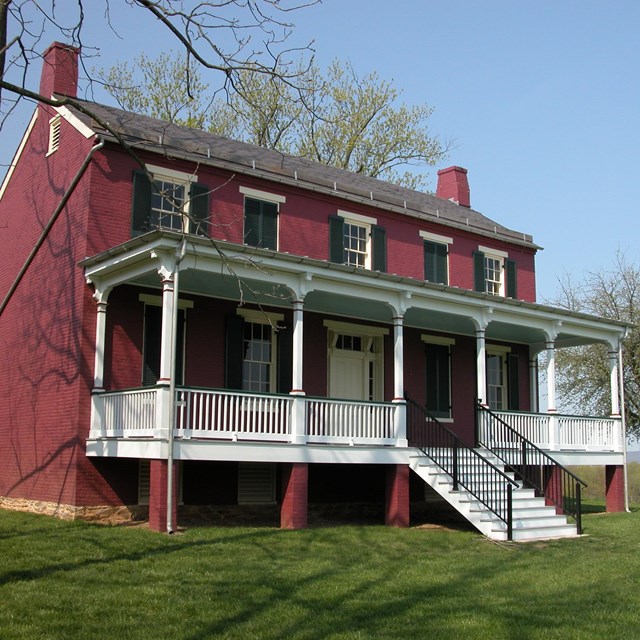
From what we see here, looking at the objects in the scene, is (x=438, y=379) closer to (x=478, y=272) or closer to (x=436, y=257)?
(x=436, y=257)

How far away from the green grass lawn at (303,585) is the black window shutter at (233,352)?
396cm

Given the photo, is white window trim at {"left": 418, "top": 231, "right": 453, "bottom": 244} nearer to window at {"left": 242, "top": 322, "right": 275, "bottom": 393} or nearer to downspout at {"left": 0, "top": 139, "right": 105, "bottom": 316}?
window at {"left": 242, "top": 322, "right": 275, "bottom": 393}

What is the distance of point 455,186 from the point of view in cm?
2838

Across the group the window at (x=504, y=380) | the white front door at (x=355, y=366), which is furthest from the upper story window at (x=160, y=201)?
the window at (x=504, y=380)

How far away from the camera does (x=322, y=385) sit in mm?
19938

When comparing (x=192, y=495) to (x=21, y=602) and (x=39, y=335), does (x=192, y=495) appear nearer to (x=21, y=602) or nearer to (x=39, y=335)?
(x=39, y=335)

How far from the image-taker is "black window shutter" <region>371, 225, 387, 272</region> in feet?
70.8

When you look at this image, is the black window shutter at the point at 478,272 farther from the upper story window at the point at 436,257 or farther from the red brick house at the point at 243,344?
the upper story window at the point at 436,257

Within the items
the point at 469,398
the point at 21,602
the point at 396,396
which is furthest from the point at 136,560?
the point at 469,398

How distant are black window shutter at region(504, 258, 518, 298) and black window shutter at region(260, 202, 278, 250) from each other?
25.9ft

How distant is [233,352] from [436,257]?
7.29 m

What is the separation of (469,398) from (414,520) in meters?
4.78

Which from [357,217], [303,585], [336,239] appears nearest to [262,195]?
[336,239]

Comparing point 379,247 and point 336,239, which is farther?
point 379,247
